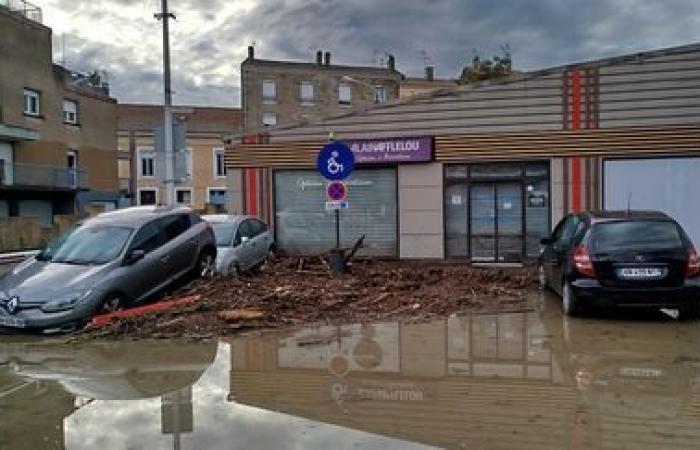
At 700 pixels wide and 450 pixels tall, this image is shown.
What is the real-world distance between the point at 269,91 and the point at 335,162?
57.9 metres

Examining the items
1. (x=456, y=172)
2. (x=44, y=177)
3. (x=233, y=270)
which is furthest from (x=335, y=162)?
(x=44, y=177)

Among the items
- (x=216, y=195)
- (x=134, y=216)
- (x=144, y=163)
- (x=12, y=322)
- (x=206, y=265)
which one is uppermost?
(x=144, y=163)

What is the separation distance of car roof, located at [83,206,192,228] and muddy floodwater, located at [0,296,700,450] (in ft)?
9.21

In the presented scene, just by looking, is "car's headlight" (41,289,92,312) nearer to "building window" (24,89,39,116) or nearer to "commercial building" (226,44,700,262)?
"commercial building" (226,44,700,262)

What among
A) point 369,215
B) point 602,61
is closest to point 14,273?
point 369,215

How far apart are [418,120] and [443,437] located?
583 inches

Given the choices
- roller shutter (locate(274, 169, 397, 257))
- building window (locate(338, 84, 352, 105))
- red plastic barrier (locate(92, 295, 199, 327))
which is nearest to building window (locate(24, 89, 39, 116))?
roller shutter (locate(274, 169, 397, 257))

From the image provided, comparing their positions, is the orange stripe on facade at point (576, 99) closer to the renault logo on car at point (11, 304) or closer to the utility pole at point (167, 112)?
the utility pole at point (167, 112)

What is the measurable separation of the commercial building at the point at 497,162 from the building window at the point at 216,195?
1803 inches

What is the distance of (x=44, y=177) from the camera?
135 ft

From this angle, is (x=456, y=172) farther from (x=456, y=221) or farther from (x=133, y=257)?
(x=133, y=257)

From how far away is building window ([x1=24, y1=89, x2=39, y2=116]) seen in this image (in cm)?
4125

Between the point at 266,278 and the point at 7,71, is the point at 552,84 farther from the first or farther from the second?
the point at 7,71

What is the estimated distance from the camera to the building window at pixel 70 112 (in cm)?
4544
